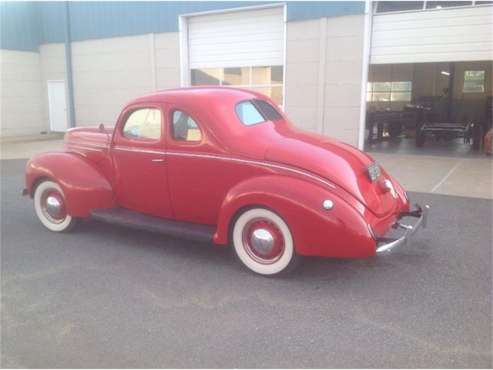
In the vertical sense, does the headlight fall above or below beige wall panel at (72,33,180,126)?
below

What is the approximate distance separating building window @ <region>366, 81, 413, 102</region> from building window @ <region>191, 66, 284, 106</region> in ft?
35.7

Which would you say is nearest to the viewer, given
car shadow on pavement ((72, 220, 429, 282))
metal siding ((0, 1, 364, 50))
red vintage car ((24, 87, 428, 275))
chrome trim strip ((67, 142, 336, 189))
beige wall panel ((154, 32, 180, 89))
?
red vintage car ((24, 87, 428, 275))

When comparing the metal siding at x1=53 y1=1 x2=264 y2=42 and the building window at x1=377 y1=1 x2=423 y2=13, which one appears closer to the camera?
the building window at x1=377 y1=1 x2=423 y2=13

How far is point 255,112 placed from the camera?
4.88m

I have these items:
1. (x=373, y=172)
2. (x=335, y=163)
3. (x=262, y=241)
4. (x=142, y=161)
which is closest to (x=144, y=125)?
(x=142, y=161)

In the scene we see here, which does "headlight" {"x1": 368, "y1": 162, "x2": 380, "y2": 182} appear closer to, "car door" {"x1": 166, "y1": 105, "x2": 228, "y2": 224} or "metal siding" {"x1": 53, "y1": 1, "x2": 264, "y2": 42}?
"car door" {"x1": 166, "y1": 105, "x2": 228, "y2": 224}

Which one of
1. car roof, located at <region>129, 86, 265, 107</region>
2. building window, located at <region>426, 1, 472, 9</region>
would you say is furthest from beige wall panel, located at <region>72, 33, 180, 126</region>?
car roof, located at <region>129, 86, 265, 107</region>

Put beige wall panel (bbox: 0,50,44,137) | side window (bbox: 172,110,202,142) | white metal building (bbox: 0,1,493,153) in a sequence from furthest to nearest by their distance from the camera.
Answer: beige wall panel (bbox: 0,50,44,137) < white metal building (bbox: 0,1,493,153) < side window (bbox: 172,110,202,142)

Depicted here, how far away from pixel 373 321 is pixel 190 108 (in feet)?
8.91

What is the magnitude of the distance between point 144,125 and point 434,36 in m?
8.61

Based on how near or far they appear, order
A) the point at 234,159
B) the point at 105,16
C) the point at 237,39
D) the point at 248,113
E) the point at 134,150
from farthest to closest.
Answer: the point at 105,16 → the point at 237,39 → the point at 134,150 → the point at 248,113 → the point at 234,159

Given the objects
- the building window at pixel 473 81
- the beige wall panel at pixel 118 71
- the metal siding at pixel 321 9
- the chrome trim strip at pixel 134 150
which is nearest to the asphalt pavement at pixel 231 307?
the chrome trim strip at pixel 134 150

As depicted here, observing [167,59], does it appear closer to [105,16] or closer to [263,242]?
[105,16]

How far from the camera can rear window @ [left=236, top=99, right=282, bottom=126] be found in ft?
15.4
